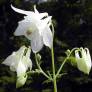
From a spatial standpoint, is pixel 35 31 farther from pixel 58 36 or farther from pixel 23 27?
pixel 58 36

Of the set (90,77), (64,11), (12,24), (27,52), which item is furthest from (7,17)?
(27,52)

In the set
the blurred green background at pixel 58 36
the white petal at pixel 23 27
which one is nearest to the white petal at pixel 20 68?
the white petal at pixel 23 27

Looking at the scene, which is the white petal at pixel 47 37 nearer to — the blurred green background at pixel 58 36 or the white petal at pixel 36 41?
the white petal at pixel 36 41

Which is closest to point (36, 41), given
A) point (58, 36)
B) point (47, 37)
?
point (47, 37)

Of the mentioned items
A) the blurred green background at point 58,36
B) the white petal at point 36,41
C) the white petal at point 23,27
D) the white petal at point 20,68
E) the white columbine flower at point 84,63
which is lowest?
the blurred green background at point 58,36

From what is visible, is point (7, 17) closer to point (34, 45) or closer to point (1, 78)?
point (1, 78)

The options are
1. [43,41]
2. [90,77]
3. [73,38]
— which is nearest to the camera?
[43,41]

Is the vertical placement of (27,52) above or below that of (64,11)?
above
